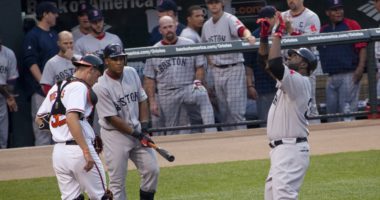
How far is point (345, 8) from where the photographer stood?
618 inches

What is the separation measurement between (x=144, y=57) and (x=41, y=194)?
303 centimetres

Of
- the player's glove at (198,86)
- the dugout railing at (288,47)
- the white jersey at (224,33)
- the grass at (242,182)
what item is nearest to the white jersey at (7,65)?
the dugout railing at (288,47)

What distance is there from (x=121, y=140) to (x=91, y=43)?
3.98 m

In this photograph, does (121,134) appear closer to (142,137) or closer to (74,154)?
(142,137)

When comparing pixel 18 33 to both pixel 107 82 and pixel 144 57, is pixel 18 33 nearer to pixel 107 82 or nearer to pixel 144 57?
pixel 144 57

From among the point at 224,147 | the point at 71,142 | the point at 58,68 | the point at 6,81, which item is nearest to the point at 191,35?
the point at 224,147

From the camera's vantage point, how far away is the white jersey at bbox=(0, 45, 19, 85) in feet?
44.1

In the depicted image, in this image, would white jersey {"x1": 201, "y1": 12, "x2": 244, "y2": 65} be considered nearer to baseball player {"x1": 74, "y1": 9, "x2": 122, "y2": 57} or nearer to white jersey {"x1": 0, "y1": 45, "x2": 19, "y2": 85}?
baseball player {"x1": 74, "y1": 9, "x2": 122, "y2": 57}

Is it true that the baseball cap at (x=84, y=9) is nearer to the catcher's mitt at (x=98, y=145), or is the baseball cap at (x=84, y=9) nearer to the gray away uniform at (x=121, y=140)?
the gray away uniform at (x=121, y=140)

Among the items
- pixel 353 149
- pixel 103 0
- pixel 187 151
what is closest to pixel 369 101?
pixel 353 149

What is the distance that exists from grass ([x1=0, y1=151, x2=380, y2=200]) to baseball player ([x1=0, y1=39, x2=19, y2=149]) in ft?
6.95

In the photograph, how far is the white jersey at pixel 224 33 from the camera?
535 inches

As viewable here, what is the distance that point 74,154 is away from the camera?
8.51 metres

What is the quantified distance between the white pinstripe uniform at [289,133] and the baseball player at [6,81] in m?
5.68
